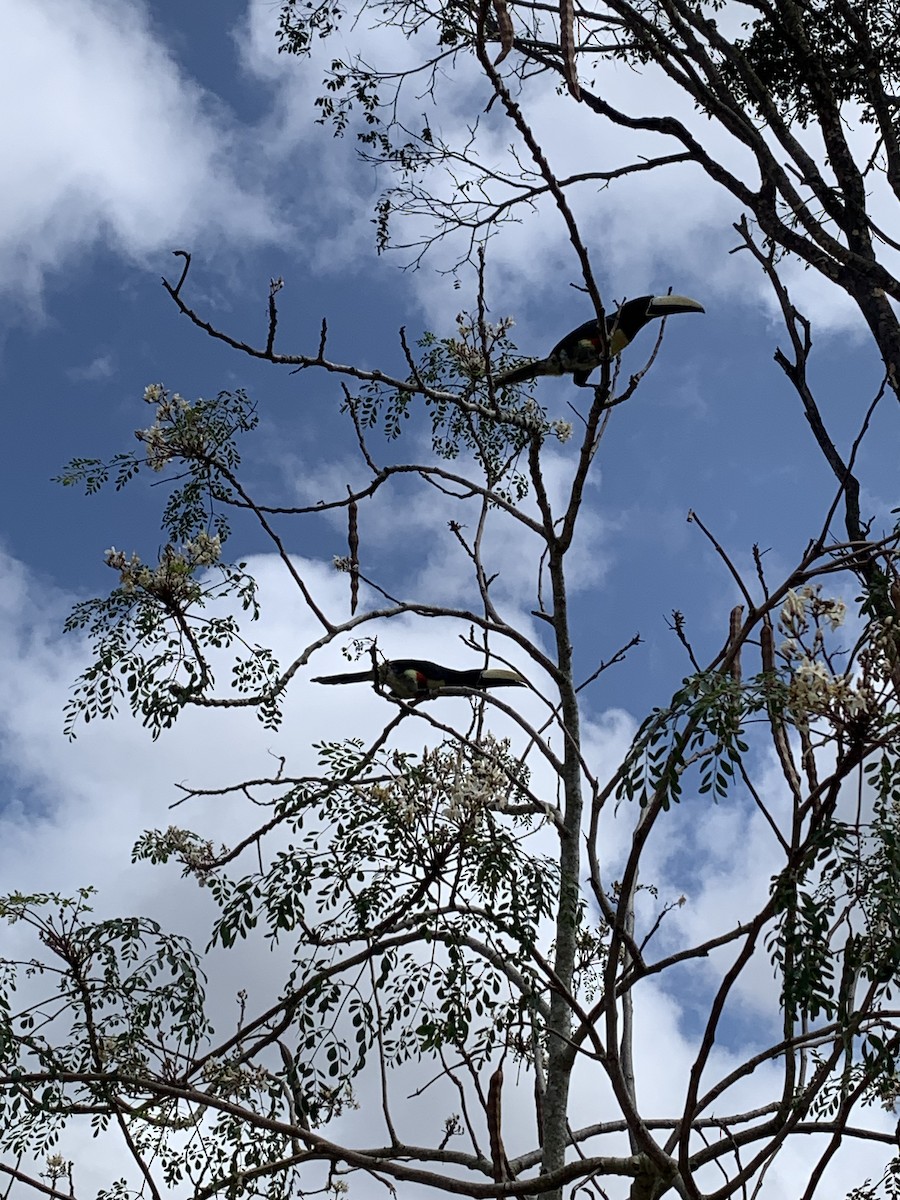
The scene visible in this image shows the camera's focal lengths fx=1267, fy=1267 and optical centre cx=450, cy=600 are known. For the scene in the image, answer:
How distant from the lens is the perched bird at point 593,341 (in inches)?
193

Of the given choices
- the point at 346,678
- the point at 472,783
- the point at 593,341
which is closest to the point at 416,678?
the point at 346,678

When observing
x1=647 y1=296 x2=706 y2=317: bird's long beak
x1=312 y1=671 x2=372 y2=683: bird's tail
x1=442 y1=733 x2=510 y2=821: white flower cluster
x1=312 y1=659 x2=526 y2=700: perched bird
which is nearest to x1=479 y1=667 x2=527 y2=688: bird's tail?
x1=312 y1=659 x2=526 y2=700: perched bird

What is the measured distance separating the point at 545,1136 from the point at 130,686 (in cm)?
204

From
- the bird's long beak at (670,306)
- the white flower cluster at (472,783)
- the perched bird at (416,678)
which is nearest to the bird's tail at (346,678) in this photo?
the perched bird at (416,678)

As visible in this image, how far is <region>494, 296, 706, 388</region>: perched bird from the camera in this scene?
16.1ft

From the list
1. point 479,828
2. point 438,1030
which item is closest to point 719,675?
point 479,828

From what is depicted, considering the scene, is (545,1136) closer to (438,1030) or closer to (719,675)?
(438,1030)

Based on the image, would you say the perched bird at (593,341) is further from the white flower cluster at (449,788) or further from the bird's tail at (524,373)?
the white flower cluster at (449,788)

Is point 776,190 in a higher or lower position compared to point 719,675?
higher

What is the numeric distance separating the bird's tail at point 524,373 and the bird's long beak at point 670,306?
0.47 meters

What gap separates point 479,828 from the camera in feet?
11.9

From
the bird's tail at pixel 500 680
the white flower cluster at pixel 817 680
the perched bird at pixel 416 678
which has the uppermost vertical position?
the bird's tail at pixel 500 680

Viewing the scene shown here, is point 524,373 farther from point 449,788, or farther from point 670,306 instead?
point 449,788

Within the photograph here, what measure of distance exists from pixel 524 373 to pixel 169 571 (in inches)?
69.8
